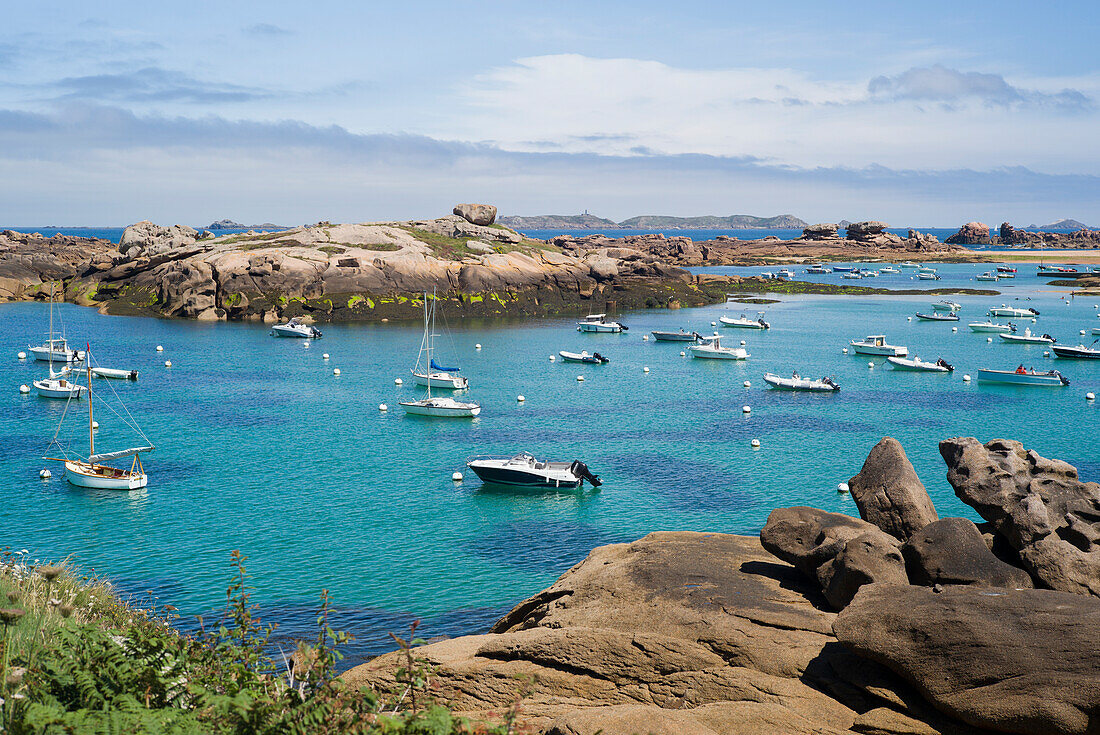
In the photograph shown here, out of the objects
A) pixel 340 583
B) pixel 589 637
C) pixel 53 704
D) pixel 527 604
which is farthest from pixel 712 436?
pixel 53 704

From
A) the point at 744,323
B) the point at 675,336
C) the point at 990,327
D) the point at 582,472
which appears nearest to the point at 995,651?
the point at 582,472

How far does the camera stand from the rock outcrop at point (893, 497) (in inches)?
819

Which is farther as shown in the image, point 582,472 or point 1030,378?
point 1030,378

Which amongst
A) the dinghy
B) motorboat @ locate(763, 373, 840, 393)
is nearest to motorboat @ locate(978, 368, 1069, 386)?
the dinghy

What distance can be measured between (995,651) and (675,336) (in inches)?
3551

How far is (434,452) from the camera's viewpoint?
52406 millimetres

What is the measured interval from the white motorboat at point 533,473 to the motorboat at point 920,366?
5272 centimetres

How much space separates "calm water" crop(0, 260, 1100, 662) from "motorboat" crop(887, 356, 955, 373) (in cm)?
158

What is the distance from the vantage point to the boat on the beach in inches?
3568

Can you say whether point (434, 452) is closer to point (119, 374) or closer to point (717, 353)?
point (119, 374)

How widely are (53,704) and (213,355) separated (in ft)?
276

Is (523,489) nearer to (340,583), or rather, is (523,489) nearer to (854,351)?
(340,583)

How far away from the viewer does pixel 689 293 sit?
148m

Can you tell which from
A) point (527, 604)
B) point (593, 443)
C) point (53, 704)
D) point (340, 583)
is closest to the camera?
point (53, 704)
